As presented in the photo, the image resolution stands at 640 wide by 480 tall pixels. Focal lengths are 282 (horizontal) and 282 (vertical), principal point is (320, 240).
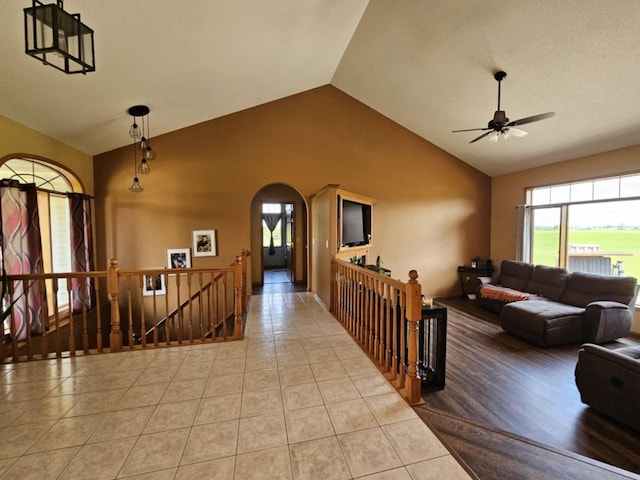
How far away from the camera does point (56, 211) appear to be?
4.21 meters

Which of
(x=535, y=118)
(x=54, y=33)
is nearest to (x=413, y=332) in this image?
(x=54, y=33)

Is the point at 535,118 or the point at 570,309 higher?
the point at 535,118

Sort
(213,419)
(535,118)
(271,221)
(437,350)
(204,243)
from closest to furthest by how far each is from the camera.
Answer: (213,419) → (437,350) → (535,118) → (204,243) → (271,221)

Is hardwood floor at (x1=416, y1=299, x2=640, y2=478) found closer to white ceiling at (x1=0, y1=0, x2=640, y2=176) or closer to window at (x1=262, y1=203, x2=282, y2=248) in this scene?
white ceiling at (x1=0, y1=0, x2=640, y2=176)

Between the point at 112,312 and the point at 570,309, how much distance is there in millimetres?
6031

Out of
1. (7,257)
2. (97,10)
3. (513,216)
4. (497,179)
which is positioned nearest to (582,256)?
(513,216)

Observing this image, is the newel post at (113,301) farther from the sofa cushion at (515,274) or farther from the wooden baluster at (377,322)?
the sofa cushion at (515,274)

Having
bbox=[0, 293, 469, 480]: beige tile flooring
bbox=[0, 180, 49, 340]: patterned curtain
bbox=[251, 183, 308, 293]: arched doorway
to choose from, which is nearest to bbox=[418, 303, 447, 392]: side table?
bbox=[0, 293, 469, 480]: beige tile flooring

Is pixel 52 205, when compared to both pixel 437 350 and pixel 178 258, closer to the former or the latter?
pixel 178 258

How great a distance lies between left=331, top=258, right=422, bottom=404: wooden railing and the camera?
2.21m

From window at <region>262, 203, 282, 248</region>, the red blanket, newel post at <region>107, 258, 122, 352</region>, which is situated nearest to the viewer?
newel post at <region>107, 258, 122, 352</region>

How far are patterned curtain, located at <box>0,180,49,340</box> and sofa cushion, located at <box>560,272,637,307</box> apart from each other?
7.17m

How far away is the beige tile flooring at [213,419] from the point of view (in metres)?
1.59

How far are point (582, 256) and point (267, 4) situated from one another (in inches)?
250
